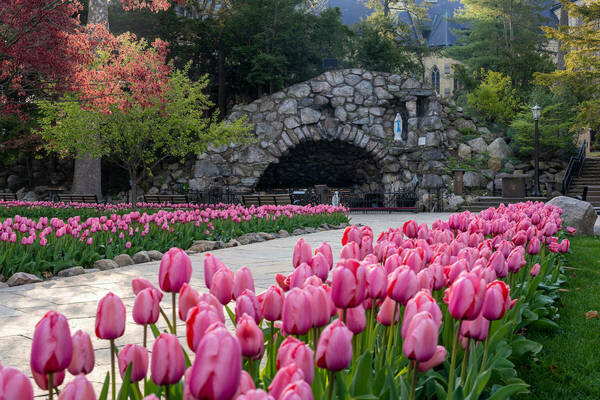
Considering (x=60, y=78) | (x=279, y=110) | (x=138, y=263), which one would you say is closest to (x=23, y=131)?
(x=279, y=110)

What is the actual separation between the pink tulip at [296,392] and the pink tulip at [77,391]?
0.40 metres

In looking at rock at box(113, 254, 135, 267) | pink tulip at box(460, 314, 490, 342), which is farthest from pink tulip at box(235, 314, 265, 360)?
rock at box(113, 254, 135, 267)

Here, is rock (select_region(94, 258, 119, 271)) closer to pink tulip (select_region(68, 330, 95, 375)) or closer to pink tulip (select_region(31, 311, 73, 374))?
pink tulip (select_region(68, 330, 95, 375))

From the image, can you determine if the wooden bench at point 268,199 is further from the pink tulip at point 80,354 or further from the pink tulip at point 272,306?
the pink tulip at point 80,354

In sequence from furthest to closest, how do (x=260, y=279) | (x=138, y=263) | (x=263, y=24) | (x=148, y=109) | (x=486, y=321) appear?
(x=263, y=24) < (x=148, y=109) < (x=138, y=263) < (x=260, y=279) < (x=486, y=321)

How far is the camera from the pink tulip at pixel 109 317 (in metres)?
1.44

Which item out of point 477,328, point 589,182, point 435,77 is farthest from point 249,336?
point 435,77

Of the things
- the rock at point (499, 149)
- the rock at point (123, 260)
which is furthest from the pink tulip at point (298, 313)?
the rock at point (499, 149)

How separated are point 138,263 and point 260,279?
90.6 inches

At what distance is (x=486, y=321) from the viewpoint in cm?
177

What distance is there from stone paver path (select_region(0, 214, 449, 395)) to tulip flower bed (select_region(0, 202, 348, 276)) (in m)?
0.51

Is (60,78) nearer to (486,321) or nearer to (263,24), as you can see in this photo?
(486,321)

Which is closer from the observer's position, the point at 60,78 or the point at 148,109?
the point at 60,78

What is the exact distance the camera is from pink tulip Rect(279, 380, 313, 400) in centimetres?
93
